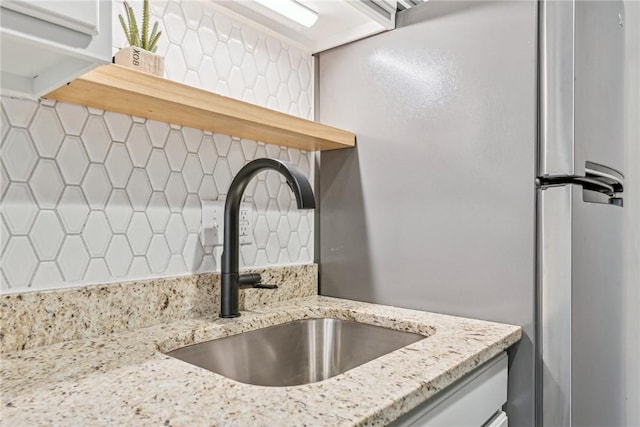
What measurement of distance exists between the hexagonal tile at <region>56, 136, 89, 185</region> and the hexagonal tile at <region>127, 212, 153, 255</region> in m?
0.15

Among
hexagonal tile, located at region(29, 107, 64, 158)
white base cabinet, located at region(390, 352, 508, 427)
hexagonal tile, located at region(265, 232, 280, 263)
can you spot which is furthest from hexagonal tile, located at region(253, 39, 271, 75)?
white base cabinet, located at region(390, 352, 508, 427)

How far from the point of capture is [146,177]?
1.04 meters

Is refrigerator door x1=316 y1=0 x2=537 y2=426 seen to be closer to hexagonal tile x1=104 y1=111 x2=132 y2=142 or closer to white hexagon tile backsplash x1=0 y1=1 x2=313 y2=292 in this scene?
white hexagon tile backsplash x1=0 y1=1 x2=313 y2=292

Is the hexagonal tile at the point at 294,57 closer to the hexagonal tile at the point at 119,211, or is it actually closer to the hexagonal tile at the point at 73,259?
the hexagonal tile at the point at 119,211

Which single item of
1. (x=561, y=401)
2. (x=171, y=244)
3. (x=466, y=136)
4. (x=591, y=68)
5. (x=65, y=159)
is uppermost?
(x=591, y=68)

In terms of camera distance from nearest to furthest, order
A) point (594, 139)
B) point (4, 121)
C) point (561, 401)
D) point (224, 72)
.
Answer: point (4, 121) → point (561, 401) → point (594, 139) → point (224, 72)

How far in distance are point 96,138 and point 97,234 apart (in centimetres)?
22

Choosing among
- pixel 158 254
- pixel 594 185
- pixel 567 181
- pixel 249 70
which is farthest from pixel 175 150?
pixel 594 185

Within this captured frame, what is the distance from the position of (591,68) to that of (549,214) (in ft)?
1.38

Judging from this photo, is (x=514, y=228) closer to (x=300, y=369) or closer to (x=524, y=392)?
(x=524, y=392)

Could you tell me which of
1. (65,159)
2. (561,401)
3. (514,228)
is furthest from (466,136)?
(65,159)

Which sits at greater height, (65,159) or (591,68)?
(591,68)

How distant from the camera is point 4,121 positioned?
823mm

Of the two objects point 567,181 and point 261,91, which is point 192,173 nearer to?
point 261,91
